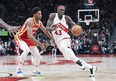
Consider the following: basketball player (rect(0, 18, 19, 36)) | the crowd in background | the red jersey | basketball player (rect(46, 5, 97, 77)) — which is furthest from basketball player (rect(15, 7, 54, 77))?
the crowd in background

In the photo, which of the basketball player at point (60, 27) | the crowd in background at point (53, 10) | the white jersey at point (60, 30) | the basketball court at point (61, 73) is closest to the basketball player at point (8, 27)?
the basketball court at point (61, 73)

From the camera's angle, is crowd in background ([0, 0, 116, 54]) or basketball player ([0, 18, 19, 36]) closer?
basketball player ([0, 18, 19, 36])

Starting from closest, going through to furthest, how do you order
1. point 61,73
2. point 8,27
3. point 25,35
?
1. point 8,27
2. point 25,35
3. point 61,73

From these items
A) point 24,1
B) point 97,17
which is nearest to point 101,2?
point 97,17

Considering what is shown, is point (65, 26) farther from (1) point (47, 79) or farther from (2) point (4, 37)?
(2) point (4, 37)

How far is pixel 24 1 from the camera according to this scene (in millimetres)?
29969

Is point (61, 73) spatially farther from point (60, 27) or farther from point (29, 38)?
point (29, 38)

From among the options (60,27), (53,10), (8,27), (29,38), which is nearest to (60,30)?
(60,27)

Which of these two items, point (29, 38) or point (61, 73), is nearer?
point (29, 38)

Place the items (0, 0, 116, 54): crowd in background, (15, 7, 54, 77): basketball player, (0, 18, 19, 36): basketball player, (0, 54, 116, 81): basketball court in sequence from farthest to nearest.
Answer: (0, 0, 116, 54): crowd in background, (15, 7, 54, 77): basketball player, (0, 54, 116, 81): basketball court, (0, 18, 19, 36): basketball player

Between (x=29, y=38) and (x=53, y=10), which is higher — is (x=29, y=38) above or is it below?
below

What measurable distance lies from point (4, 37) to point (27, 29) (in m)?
19.2

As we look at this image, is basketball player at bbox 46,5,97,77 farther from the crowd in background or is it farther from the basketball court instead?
the crowd in background

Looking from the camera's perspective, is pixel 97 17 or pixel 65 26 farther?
pixel 97 17
